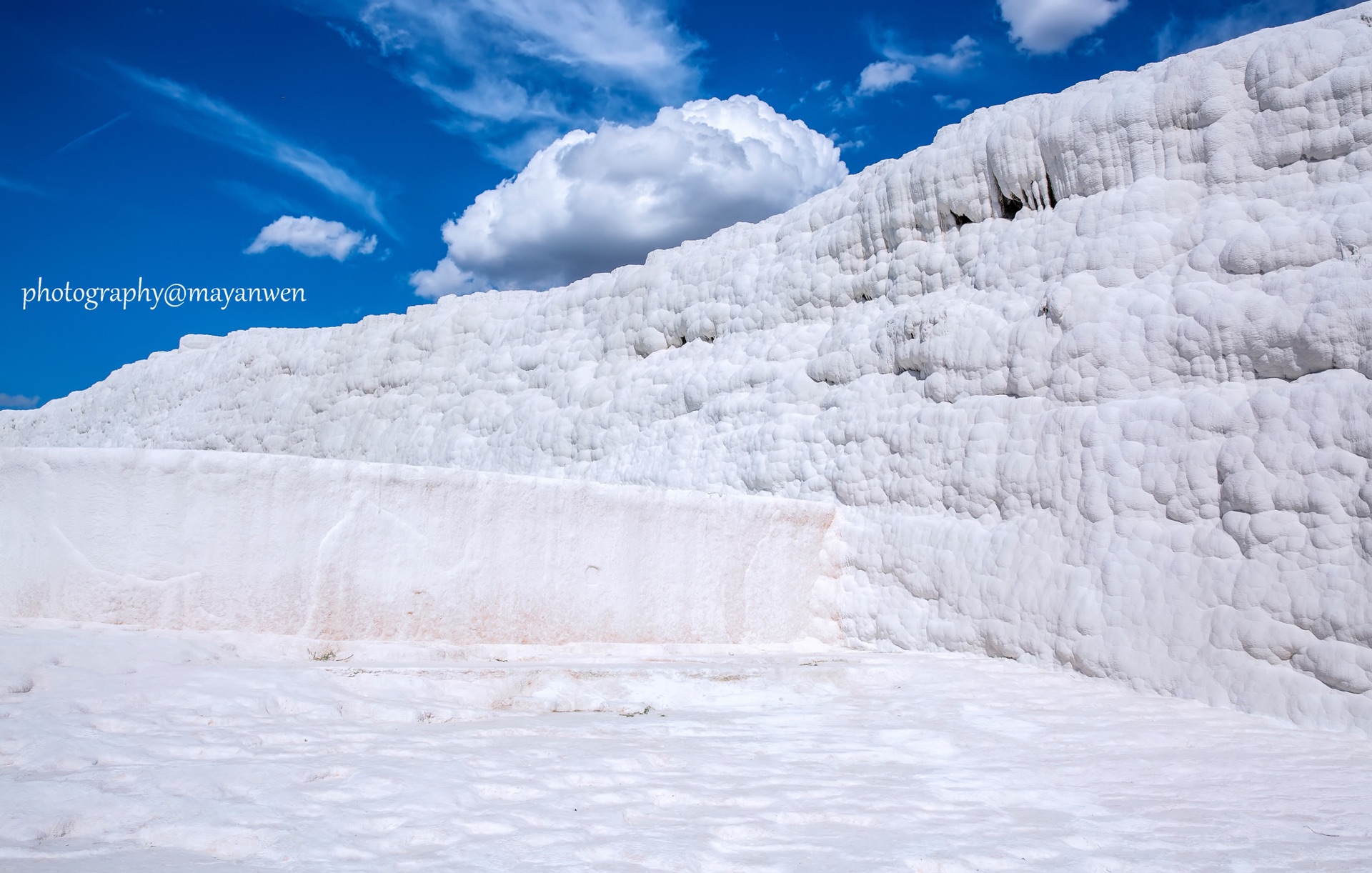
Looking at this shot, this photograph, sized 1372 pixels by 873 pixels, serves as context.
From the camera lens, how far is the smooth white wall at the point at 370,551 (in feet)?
12.4

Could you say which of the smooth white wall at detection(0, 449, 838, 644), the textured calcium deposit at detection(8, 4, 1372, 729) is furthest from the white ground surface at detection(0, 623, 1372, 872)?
the textured calcium deposit at detection(8, 4, 1372, 729)

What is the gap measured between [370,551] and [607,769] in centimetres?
205

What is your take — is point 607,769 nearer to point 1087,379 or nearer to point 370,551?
point 370,551

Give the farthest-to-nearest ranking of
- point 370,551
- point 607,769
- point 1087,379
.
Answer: point 1087,379, point 370,551, point 607,769

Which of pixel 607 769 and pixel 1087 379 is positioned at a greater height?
pixel 1087 379

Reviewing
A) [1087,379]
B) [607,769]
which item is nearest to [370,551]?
[607,769]

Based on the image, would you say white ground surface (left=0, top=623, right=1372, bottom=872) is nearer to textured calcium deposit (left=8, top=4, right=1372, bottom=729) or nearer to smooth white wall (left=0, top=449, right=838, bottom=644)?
smooth white wall (left=0, top=449, right=838, bottom=644)

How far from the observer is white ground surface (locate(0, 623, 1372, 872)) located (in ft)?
6.57

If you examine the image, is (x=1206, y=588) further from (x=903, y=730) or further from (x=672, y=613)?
(x=672, y=613)

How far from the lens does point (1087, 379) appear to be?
4832 millimetres

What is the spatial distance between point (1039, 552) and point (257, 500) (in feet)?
12.4

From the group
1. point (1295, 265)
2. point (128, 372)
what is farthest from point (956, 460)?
point (128, 372)

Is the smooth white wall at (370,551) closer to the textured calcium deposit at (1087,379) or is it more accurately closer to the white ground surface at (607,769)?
the white ground surface at (607,769)

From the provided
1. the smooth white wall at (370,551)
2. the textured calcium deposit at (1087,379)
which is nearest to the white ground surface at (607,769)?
the smooth white wall at (370,551)
